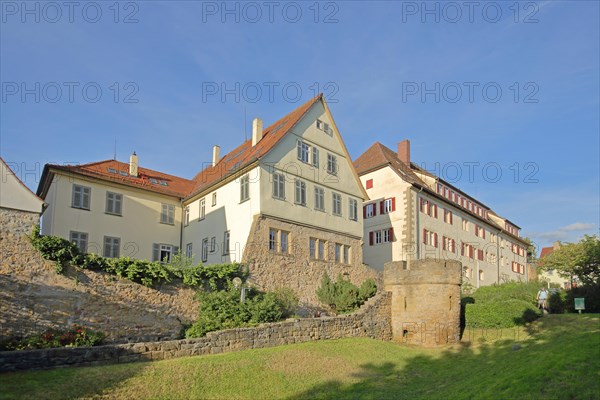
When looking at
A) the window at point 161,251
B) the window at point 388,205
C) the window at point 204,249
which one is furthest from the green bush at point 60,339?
the window at point 388,205

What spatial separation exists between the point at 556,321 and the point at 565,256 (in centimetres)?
2553

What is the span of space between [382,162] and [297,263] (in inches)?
606

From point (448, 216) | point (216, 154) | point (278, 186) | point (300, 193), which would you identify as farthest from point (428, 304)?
point (448, 216)

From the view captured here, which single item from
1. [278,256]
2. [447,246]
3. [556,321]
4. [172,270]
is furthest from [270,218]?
[447,246]

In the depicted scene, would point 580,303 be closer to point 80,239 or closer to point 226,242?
point 226,242

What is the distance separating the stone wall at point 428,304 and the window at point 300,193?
275 inches

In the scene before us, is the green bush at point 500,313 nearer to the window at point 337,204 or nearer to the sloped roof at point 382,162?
the window at point 337,204

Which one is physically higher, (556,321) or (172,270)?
(172,270)

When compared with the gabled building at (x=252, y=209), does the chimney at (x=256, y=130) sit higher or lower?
higher

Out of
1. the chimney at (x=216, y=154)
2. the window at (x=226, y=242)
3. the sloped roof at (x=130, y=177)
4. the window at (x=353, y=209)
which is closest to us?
the window at (x=226, y=242)

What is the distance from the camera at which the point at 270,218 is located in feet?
89.6

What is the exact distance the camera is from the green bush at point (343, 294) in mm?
27141

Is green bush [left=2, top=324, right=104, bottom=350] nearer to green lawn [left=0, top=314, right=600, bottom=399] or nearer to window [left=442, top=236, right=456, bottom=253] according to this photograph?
green lawn [left=0, top=314, right=600, bottom=399]

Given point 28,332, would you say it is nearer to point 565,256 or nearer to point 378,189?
point 378,189
